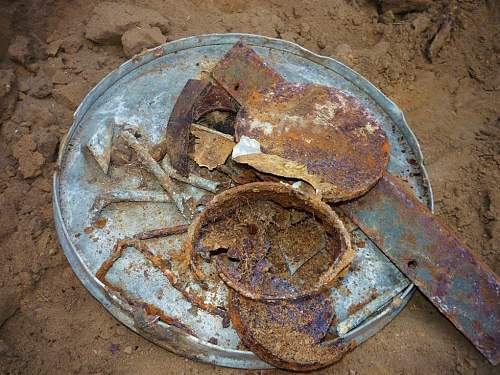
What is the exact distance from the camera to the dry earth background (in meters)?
2.20

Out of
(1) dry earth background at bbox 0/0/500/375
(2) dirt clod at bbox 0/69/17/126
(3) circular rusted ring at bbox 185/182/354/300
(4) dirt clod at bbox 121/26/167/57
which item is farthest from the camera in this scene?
(4) dirt clod at bbox 121/26/167/57

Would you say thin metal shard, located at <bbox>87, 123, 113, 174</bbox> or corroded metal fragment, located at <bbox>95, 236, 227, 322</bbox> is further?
thin metal shard, located at <bbox>87, 123, 113, 174</bbox>

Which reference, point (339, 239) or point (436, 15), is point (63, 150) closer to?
point (339, 239)

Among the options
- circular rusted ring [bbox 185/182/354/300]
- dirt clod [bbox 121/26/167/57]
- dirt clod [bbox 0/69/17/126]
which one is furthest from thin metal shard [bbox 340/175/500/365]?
dirt clod [bbox 0/69/17/126]

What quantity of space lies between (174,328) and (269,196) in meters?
0.70

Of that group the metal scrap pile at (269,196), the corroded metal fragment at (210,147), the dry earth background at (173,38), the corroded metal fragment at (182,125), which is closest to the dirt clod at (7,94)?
the dry earth background at (173,38)

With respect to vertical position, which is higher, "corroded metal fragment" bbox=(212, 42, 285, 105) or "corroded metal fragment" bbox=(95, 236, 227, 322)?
"corroded metal fragment" bbox=(212, 42, 285, 105)

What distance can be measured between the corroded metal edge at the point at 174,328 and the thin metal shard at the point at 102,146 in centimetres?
17

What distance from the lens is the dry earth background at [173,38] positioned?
2201 mm

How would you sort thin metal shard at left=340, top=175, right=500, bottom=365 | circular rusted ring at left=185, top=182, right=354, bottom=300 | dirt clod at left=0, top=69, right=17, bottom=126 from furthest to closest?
dirt clod at left=0, top=69, right=17, bottom=126
thin metal shard at left=340, top=175, right=500, bottom=365
circular rusted ring at left=185, top=182, right=354, bottom=300

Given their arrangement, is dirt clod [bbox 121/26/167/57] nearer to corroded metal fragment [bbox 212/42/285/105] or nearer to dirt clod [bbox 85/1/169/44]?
dirt clod [bbox 85/1/169/44]

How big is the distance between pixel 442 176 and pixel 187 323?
1709 millimetres

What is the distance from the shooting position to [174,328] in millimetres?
1971

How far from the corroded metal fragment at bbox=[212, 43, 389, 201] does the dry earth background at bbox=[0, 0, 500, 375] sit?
2.47ft
